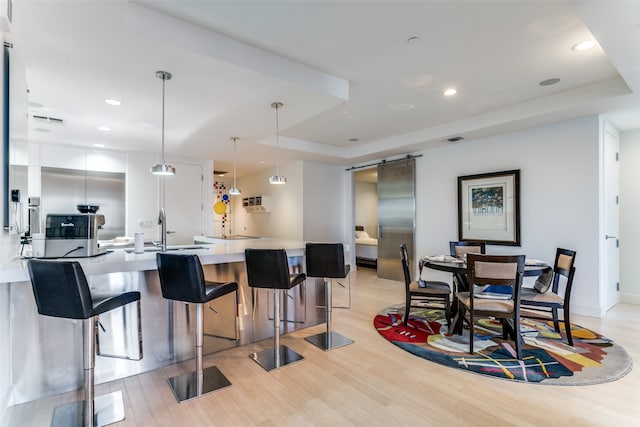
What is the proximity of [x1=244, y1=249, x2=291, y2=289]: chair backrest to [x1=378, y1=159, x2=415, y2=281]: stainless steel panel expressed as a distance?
152 inches

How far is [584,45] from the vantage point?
267cm

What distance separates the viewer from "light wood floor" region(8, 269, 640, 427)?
6.42 feet

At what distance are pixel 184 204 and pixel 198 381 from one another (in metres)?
4.42

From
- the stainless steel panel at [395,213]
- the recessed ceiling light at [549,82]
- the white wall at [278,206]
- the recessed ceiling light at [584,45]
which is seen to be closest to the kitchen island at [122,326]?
the recessed ceiling light at [584,45]

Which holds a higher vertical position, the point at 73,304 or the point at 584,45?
the point at 584,45

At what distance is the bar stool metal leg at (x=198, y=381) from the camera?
2.25 meters

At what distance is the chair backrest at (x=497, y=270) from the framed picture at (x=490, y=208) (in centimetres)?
218

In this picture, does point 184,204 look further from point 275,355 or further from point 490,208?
point 490,208

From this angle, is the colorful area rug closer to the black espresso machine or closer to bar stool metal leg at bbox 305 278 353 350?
bar stool metal leg at bbox 305 278 353 350

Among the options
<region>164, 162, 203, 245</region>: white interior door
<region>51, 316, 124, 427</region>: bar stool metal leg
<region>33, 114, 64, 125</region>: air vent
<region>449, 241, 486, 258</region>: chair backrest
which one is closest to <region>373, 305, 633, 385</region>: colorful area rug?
<region>449, 241, 486, 258</region>: chair backrest

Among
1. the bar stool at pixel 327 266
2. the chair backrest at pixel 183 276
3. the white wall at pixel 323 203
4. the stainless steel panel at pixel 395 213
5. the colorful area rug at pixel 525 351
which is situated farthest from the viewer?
the white wall at pixel 323 203

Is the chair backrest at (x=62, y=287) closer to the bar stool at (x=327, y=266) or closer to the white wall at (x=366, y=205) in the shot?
the bar stool at (x=327, y=266)

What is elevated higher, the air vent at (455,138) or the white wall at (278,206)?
the air vent at (455,138)

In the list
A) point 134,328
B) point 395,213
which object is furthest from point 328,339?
point 395,213
